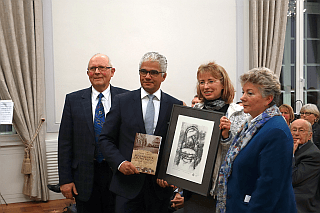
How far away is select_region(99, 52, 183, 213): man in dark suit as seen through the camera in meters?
1.96

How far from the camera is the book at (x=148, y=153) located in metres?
1.85

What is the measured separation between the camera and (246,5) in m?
5.46

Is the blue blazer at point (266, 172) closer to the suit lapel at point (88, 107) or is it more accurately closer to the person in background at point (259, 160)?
the person in background at point (259, 160)

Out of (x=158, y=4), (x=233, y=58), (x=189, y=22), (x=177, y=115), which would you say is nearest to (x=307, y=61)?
(x=233, y=58)

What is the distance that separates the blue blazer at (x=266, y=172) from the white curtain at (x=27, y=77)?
3.44 m

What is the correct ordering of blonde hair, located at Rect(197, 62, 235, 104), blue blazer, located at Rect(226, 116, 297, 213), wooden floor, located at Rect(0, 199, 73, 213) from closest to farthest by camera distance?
blue blazer, located at Rect(226, 116, 297, 213)
blonde hair, located at Rect(197, 62, 235, 104)
wooden floor, located at Rect(0, 199, 73, 213)

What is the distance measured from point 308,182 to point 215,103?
61.4 inches

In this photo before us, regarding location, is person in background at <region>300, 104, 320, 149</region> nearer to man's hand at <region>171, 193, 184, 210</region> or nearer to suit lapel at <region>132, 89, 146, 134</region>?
man's hand at <region>171, 193, 184, 210</region>

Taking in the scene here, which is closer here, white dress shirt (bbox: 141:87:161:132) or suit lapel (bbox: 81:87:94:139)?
white dress shirt (bbox: 141:87:161:132)

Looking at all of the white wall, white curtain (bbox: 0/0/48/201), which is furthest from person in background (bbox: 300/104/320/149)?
white curtain (bbox: 0/0/48/201)

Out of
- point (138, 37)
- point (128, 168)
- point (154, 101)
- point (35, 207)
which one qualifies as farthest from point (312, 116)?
point (35, 207)

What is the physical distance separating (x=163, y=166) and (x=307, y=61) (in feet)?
16.7

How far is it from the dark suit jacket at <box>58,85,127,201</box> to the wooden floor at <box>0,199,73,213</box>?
1.87m

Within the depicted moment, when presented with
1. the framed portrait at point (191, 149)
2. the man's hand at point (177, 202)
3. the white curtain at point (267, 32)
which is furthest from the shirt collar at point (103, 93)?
the white curtain at point (267, 32)
